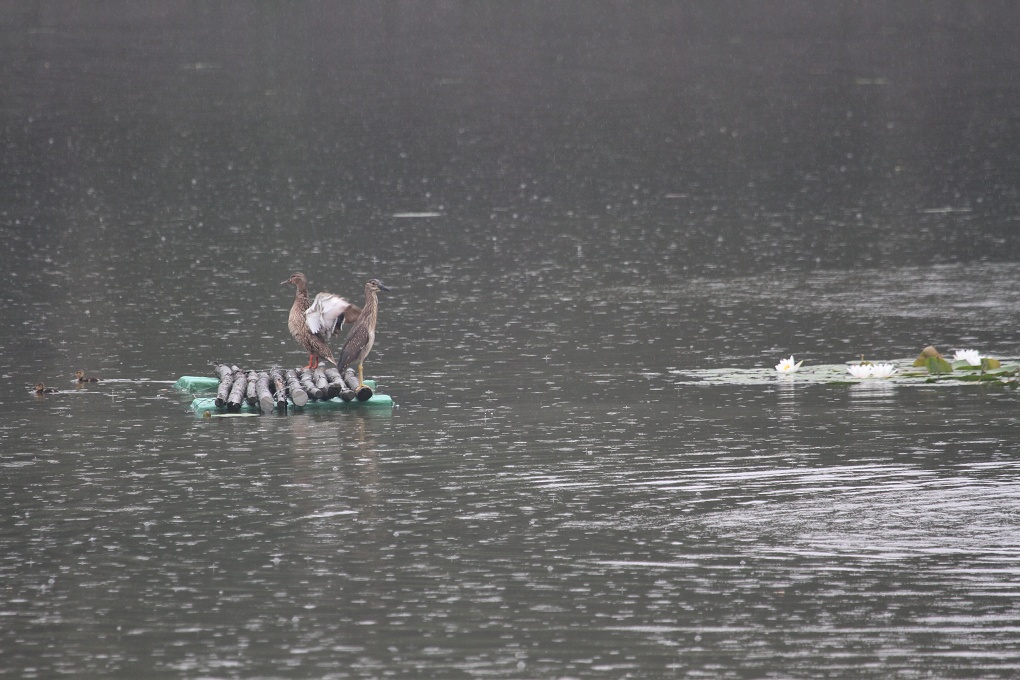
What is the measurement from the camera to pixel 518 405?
16.0 meters

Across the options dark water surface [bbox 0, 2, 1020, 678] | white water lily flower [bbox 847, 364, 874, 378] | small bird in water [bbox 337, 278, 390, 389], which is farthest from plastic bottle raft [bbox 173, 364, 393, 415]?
white water lily flower [bbox 847, 364, 874, 378]

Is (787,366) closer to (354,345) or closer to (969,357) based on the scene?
(969,357)

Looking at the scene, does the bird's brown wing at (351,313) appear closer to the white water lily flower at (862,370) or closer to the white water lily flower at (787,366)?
the white water lily flower at (787,366)

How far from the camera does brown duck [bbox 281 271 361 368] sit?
17.0 metres

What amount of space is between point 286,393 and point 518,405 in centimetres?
182

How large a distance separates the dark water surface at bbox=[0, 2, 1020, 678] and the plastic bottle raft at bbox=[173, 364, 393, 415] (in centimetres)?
24

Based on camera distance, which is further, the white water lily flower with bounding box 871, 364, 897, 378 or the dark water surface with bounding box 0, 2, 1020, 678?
the white water lily flower with bounding box 871, 364, 897, 378

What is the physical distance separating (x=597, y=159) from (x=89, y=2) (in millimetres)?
49556

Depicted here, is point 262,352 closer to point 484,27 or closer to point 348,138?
point 348,138

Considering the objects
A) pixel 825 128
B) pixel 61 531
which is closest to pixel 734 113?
pixel 825 128

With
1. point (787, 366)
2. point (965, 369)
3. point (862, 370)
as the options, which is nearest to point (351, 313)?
Answer: point (787, 366)

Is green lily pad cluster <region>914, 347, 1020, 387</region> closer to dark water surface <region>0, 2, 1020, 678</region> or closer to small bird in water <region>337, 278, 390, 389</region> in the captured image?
dark water surface <region>0, 2, 1020, 678</region>

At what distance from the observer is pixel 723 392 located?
16.5 metres

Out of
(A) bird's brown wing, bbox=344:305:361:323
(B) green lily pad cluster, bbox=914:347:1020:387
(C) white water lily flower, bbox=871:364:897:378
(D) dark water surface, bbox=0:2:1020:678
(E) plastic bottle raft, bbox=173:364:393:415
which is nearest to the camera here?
(D) dark water surface, bbox=0:2:1020:678
